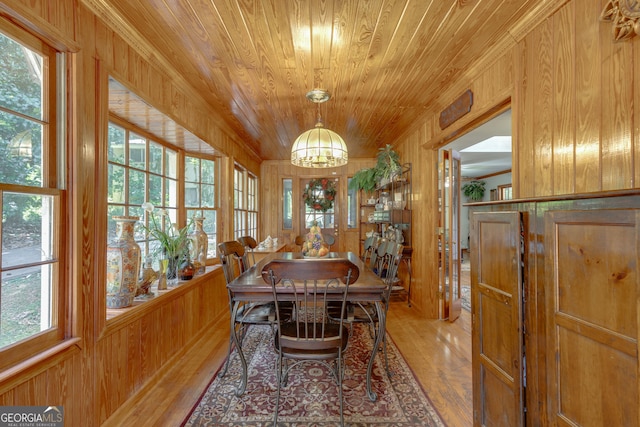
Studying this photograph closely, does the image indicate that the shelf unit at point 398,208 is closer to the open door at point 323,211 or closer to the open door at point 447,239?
the open door at point 447,239

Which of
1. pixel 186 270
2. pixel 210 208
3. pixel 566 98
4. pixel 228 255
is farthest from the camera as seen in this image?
pixel 210 208

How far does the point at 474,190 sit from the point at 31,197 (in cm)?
891

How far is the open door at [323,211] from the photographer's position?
235 inches

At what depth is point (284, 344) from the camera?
1797 mm

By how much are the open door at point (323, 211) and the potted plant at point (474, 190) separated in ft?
14.7

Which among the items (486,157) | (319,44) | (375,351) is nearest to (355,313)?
(375,351)

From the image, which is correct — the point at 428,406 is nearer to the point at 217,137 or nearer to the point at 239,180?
the point at 217,137

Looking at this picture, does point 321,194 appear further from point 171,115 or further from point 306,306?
point 306,306

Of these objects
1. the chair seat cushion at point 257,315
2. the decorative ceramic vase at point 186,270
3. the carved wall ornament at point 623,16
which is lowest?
the chair seat cushion at point 257,315

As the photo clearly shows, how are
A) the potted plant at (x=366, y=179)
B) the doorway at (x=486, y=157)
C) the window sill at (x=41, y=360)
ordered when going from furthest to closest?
the potted plant at (x=366, y=179)
the doorway at (x=486, y=157)
the window sill at (x=41, y=360)

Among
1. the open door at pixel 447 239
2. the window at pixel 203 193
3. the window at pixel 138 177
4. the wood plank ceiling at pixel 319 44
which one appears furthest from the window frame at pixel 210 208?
the open door at pixel 447 239

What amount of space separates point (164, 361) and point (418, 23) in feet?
9.89

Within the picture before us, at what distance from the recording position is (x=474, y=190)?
8188 millimetres

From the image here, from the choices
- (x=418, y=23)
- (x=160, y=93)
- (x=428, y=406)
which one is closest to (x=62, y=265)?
(x=160, y=93)
